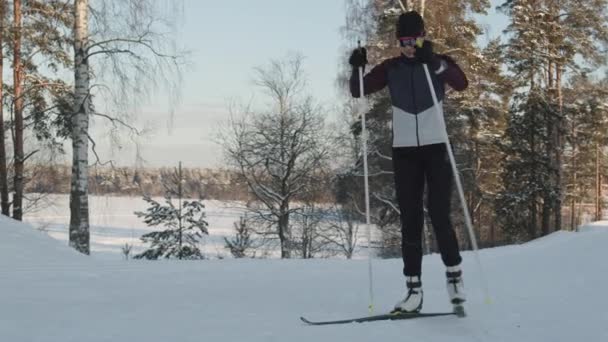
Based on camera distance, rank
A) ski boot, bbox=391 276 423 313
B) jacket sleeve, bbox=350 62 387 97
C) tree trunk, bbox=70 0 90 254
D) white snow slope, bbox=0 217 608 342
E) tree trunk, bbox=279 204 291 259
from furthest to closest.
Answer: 1. tree trunk, bbox=279 204 291 259
2. tree trunk, bbox=70 0 90 254
3. jacket sleeve, bbox=350 62 387 97
4. ski boot, bbox=391 276 423 313
5. white snow slope, bbox=0 217 608 342

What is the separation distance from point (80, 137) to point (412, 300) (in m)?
8.67

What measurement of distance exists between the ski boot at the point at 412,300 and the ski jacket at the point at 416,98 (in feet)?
2.92

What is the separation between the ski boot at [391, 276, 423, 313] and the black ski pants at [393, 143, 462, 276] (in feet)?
0.20

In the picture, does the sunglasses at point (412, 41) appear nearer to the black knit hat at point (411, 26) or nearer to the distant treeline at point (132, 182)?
the black knit hat at point (411, 26)

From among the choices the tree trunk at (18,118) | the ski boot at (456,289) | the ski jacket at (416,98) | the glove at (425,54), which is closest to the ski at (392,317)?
the ski boot at (456,289)

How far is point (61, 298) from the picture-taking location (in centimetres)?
389

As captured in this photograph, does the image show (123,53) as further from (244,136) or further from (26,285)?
(244,136)

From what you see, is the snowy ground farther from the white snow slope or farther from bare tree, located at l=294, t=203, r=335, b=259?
the white snow slope

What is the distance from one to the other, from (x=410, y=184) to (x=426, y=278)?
2128mm

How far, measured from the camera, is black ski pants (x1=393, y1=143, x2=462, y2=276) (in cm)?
365

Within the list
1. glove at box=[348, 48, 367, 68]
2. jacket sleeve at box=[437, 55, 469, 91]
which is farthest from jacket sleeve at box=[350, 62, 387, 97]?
jacket sleeve at box=[437, 55, 469, 91]

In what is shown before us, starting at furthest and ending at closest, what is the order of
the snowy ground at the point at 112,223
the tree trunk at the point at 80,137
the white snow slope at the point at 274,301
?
the snowy ground at the point at 112,223, the tree trunk at the point at 80,137, the white snow slope at the point at 274,301

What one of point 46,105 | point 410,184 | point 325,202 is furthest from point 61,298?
point 325,202

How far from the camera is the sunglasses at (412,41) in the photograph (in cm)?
375
